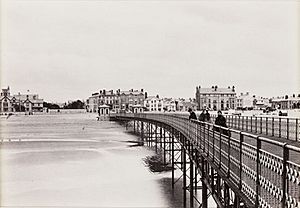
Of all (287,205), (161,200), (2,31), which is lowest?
(161,200)

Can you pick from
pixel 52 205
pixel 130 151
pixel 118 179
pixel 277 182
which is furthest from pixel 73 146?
pixel 277 182

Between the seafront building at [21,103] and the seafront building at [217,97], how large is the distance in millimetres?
67015

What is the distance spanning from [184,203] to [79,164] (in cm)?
1331

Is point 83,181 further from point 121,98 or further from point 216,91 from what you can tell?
point 121,98

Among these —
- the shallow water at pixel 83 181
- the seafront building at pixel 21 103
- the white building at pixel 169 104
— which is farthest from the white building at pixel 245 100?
the shallow water at pixel 83 181

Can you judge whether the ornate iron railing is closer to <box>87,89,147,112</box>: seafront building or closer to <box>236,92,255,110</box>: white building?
<box>236,92,255,110</box>: white building

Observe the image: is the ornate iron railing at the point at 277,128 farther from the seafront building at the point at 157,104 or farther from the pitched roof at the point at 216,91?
the seafront building at the point at 157,104

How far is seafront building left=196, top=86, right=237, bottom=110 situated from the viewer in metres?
124

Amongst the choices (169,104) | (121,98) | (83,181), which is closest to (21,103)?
(121,98)

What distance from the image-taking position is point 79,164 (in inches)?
1187

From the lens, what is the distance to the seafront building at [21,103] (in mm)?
149975

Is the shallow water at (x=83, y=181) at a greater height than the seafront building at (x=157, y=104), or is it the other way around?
the seafront building at (x=157, y=104)

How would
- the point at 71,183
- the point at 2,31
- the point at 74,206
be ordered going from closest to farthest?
the point at 2,31 < the point at 74,206 < the point at 71,183

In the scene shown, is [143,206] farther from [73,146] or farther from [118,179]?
[73,146]
